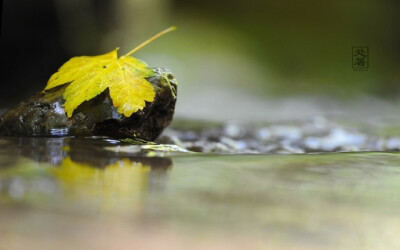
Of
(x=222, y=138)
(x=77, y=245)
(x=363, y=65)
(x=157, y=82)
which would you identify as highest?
(x=363, y=65)

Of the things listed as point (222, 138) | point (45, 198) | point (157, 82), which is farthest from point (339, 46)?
point (45, 198)

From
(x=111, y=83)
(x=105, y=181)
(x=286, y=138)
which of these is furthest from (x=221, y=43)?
(x=105, y=181)

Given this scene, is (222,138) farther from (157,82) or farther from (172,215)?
(172,215)

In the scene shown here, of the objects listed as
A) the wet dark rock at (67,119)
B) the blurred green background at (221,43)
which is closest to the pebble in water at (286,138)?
the blurred green background at (221,43)

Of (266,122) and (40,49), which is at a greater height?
(40,49)

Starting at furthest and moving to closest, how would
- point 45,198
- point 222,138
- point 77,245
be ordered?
1. point 222,138
2. point 45,198
3. point 77,245

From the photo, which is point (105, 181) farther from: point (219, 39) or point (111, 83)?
point (219, 39)
